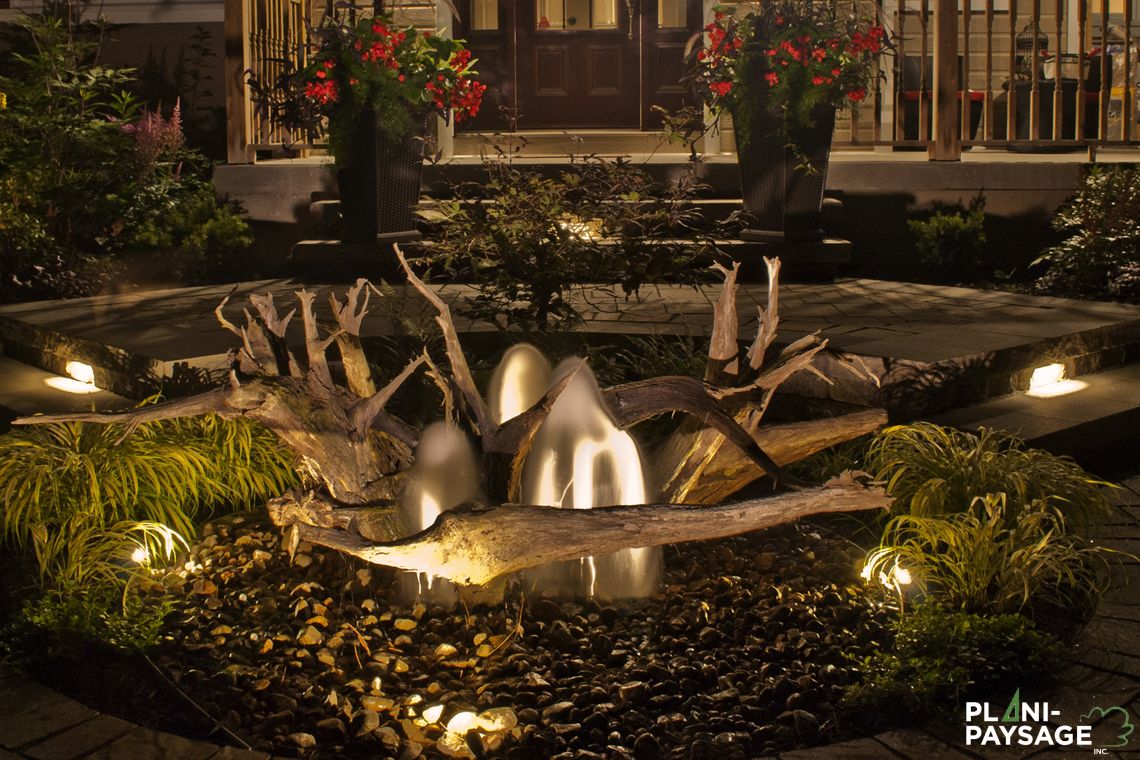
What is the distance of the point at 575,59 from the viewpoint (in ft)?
39.2

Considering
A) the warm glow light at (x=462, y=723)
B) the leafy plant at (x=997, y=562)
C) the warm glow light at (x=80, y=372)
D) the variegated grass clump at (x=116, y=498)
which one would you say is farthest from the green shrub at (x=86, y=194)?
the leafy plant at (x=997, y=562)

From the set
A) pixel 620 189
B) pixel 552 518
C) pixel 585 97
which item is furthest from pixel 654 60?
pixel 552 518

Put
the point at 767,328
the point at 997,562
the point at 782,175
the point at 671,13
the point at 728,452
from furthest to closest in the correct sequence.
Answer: the point at 671,13 < the point at 782,175 < the point at 728,452 < the point at 767,328 < the point at 997,562

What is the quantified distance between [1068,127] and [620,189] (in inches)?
307

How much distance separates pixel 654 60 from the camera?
11.7 meters

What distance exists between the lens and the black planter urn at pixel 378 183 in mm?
Answer: 7855

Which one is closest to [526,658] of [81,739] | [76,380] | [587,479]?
[587,479]

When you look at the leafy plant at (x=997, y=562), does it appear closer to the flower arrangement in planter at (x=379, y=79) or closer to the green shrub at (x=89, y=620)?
the green shrub at (x=89, y=620)

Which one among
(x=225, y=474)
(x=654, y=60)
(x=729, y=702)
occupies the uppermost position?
(x=654, y=60)

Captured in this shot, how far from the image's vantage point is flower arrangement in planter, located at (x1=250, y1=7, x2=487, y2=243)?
7.70 m

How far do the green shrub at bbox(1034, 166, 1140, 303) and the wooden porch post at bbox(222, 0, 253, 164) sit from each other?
17.8 feet

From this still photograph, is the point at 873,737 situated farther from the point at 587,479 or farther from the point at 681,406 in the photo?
the point at 587,479

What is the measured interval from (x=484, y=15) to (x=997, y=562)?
9.45m

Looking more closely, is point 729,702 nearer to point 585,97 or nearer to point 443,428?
point 443,428
